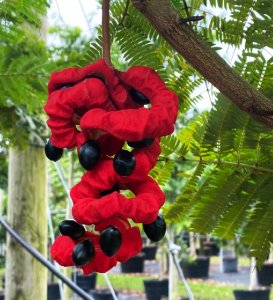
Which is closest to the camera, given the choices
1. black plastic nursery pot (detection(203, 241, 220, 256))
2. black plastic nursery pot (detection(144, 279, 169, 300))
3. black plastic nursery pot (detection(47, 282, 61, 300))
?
black plastic nursery pot (detection(47, 282, 61, 300))

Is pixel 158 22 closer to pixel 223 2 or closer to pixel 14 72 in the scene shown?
pixel 223 2

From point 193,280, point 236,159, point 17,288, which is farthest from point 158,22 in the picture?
point 193,280

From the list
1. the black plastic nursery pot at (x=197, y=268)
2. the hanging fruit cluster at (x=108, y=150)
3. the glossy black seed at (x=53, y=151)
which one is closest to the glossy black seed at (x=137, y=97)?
the hanging fruit cluster at (x=108, y=150)

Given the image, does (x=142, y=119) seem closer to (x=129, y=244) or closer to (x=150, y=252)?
(x=129, y=244)

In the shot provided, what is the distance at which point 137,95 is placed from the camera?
2.23 ft

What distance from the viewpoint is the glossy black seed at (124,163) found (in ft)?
2.00

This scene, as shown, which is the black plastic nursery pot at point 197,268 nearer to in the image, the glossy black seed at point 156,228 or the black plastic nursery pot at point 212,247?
the black plastic nursery pot at point 212,247

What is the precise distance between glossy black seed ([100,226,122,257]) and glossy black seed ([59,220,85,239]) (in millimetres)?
60

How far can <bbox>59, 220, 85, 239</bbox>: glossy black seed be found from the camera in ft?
2.12

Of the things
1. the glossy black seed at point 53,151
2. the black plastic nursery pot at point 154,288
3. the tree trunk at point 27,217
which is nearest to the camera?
A: the glossy black seed at point 53,151

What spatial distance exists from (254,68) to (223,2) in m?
0.12

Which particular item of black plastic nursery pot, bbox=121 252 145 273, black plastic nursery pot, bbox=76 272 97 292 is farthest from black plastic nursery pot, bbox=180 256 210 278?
black plastic nursery pot, bbox=76 272 97 292

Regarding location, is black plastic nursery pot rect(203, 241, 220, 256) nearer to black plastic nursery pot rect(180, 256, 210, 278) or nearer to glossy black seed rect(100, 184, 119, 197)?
black plastic nursery pot rect(180, 256, 210, 278)

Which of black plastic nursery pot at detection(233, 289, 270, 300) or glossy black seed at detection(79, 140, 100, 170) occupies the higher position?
glossy black seed at detection(79, 140, 100, 170)
